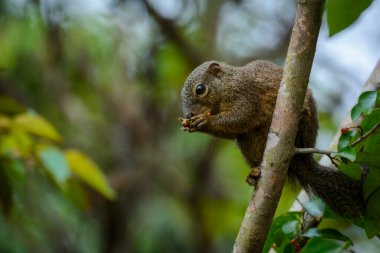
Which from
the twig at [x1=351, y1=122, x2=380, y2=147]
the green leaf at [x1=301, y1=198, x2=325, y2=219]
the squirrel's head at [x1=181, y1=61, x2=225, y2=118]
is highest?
the squirrel's head at [x1=181, y1=61, x2=225, y2=118]

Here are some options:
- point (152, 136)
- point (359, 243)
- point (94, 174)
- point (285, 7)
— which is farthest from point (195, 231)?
point (94, 174)

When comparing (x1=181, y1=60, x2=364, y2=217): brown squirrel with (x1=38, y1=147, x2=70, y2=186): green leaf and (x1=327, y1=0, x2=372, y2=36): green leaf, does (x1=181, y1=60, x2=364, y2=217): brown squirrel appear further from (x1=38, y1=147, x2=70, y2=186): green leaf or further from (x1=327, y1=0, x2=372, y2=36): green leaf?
(x1=38, y1=147, x2=70, y2=186): green leaf

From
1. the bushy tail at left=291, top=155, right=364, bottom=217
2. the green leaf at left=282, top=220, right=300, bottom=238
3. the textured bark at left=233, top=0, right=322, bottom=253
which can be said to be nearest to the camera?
the textured bark at left=233, top=0, right=322, bottom=253

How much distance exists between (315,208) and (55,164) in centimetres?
138

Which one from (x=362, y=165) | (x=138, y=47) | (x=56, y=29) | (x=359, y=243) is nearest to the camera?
(x=362, y=165)

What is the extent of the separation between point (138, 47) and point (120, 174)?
1.34 meters

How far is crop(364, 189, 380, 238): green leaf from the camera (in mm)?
2035

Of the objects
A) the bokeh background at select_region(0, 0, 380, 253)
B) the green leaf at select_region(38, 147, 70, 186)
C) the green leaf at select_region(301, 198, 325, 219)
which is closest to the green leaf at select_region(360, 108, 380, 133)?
the green leaf at select_region(301, 198, 325, 219)

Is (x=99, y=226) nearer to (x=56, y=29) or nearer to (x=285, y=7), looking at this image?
(x=56, y=29)

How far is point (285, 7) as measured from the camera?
5.88 metres

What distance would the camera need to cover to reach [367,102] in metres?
1.86

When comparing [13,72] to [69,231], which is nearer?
[69,231]

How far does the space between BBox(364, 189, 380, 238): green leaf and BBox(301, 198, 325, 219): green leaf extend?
0.18m

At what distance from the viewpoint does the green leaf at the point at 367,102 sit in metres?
1.84
